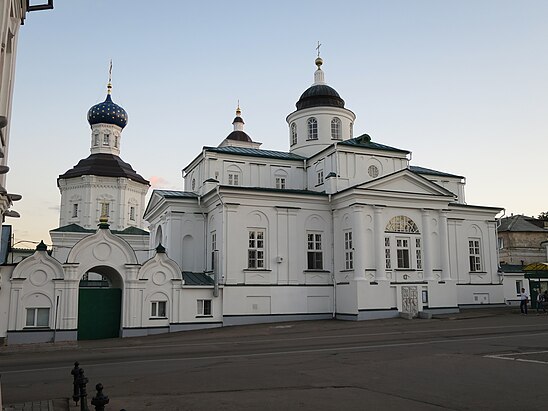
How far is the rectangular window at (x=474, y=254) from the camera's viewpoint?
36.0 meters

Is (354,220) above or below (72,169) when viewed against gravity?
below

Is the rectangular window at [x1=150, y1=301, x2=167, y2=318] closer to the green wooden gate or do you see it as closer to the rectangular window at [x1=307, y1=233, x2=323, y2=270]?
the green wooden gate

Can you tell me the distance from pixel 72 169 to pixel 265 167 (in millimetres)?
18926

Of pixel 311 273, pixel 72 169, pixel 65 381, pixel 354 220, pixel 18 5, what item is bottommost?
pixel 65 381

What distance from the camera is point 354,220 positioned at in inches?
1175

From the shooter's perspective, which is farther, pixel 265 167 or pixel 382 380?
pixel 265 167

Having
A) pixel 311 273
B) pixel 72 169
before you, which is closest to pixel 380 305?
pixel 311 273

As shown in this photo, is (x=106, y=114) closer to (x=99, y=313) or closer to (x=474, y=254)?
(x=99, y=313)

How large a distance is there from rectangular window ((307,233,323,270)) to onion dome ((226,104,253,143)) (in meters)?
22.6

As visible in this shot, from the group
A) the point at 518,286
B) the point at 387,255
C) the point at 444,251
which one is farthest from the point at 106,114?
the point at 518,286

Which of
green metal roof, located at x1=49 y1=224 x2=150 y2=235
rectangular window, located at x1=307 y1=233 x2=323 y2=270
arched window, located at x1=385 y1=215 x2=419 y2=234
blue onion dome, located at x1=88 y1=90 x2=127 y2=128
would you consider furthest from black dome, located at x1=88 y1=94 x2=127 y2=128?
arched window, located at x1=385 y1=215 x2=419 y2=234

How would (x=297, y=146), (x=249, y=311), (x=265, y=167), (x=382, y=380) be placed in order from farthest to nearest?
(x=297, y=146) → (x=265, y=167) → (x=249, y=311) → (x=382, y=380)

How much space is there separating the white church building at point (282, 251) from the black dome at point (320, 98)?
0.35 ft

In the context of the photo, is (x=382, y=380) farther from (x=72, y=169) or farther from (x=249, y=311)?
(x=72, y=169)
